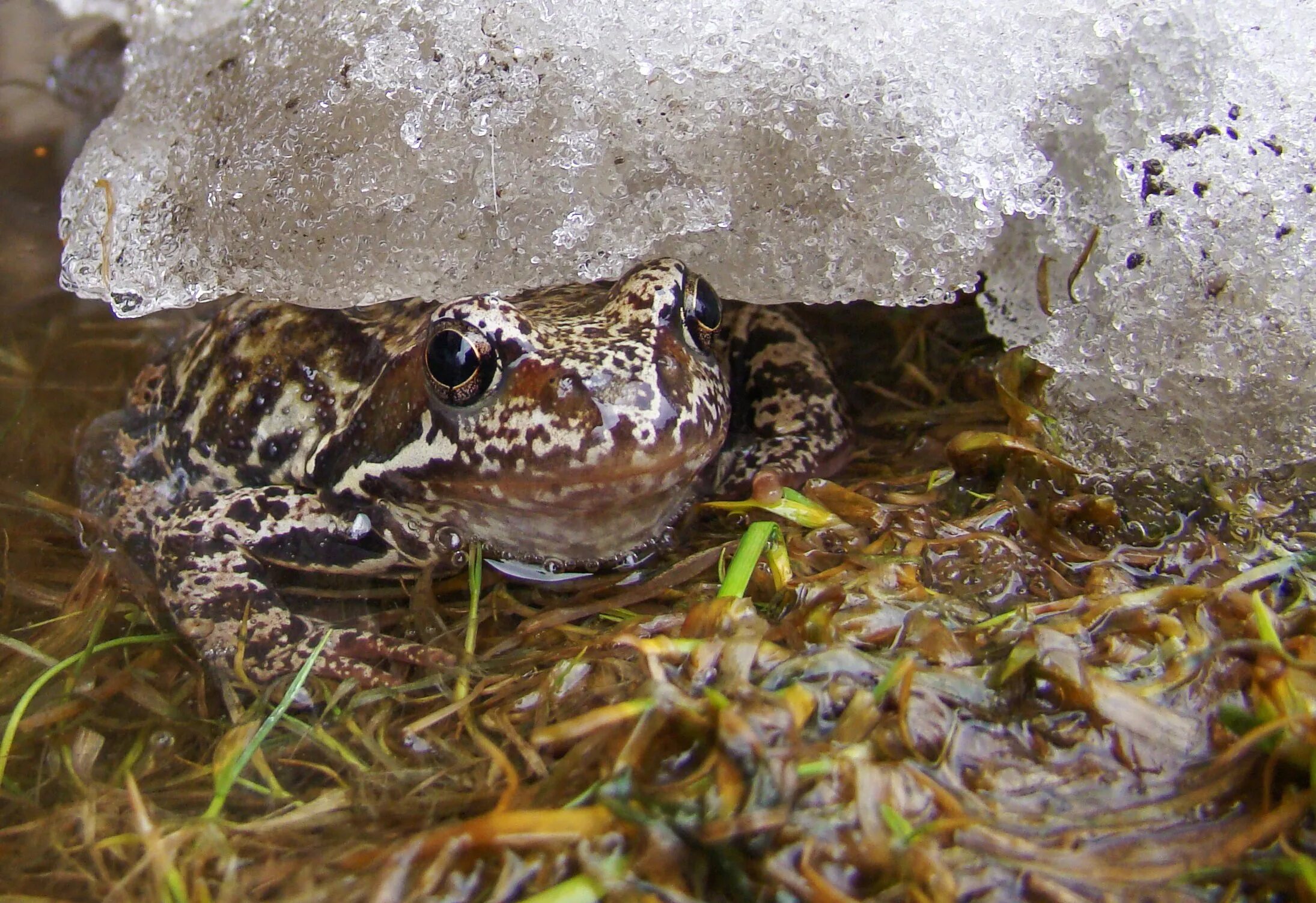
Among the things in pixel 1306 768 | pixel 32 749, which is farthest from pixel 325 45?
pixel 1306 768

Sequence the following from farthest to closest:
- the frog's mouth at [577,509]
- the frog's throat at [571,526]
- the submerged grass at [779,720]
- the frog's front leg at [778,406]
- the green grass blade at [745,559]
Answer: the frog's front leg at [778,406], the frog's throat at [571,526], the frog's mouth at [577,509], the green grass blade at [745,559], the submerged grass at [779,720]

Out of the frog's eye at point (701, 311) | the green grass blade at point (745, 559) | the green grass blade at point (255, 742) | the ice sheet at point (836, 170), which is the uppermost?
the ice sheet at point (836, 170)

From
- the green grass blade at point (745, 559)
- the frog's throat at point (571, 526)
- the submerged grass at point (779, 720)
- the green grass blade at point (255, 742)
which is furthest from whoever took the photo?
the frog's throat at point (571, 526)

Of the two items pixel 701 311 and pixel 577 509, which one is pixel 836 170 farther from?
pixel 577 509

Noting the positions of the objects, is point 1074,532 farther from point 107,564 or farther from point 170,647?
point 107,564

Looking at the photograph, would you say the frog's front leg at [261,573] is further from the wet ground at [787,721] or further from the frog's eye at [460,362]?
the frog's eye at [460,362]

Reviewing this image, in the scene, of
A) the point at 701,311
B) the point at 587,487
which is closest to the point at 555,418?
the point at 587,487

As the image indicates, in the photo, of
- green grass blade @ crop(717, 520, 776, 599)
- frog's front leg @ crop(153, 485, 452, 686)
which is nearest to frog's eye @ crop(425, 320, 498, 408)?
frog's front leg @ crop(153, 485, 452, 686)

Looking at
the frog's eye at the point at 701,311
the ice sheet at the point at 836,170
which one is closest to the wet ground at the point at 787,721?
the ice sheet at the point at 836,170
